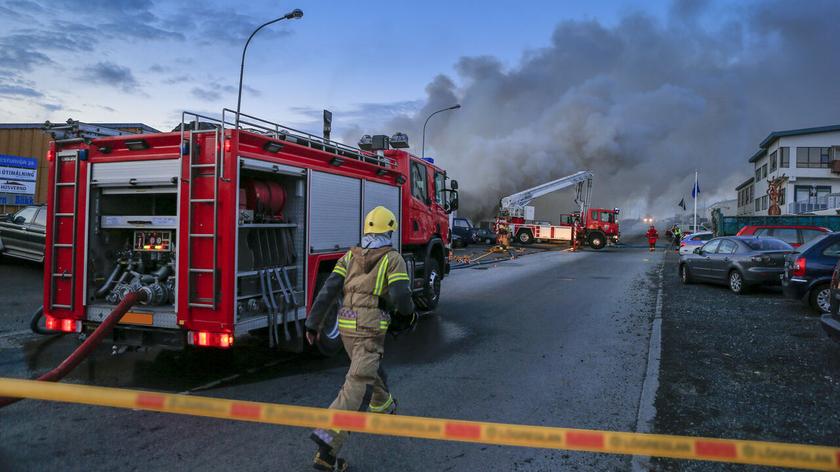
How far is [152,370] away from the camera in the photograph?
563 cm

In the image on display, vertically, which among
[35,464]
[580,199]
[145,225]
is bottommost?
[35,464]

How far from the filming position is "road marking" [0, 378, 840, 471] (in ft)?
7.36

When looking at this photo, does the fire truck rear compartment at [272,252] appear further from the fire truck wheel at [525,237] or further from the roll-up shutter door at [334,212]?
the fire truck wheel at [525,237]

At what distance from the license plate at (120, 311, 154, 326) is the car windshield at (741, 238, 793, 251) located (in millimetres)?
11296

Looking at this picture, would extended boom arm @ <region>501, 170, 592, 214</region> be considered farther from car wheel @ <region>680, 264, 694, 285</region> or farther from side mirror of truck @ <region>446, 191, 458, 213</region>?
→ side mirror of truck @ <region>446, 191, 458, 213</region>

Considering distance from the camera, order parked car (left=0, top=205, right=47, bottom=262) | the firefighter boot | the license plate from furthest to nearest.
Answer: parked car (left=0, top=205, right=47, bottom=262)
the license plate
the firefighter boot

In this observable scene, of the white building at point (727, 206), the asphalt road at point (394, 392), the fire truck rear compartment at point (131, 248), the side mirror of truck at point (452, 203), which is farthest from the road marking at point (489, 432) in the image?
the white building at point (727, 206)

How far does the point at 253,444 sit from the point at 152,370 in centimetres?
241

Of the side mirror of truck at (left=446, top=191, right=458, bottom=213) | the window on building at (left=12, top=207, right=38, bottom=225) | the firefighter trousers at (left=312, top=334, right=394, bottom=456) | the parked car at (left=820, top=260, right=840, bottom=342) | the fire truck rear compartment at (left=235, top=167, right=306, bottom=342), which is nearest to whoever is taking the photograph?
the firefighter trousers at (left=312, top=334, right=394, bottom=456)

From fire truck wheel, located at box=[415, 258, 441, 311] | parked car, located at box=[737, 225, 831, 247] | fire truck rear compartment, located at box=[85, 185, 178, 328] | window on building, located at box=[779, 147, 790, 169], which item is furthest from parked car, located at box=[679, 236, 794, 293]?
window on building, located at box=[779, 147, 790, 169]

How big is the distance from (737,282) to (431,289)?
676cm

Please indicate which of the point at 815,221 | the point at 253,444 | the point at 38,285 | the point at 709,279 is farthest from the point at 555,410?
the point at 815,221

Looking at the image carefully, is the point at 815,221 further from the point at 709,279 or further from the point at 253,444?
the point at 253,444

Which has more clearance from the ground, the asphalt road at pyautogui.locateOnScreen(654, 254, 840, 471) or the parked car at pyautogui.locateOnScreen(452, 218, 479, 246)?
the parked car at pyautogui.locateOnScreen(452, 218, 479, 246)
